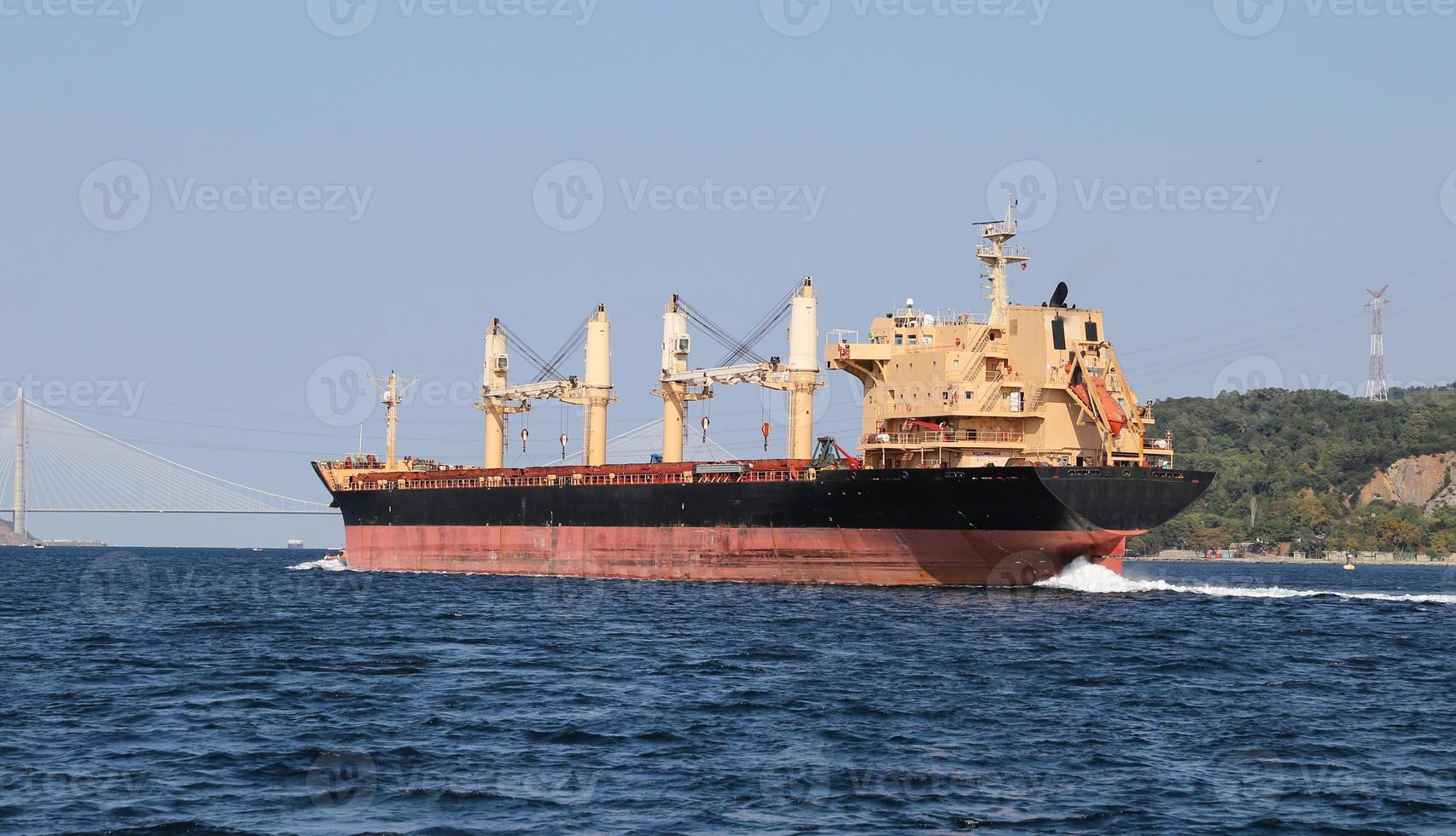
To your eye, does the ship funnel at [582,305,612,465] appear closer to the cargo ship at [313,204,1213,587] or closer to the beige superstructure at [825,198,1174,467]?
the cargo ship at [313,204,1213,587]

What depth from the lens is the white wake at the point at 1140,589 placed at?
53688mm

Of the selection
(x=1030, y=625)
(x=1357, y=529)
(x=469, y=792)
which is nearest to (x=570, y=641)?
(x=1030, y=625)

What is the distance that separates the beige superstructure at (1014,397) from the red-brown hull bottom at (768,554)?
3.42 meters

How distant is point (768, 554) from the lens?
5966 cm

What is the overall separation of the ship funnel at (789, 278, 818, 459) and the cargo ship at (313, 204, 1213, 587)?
0.08 meters

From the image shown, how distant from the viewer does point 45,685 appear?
98.5 ft

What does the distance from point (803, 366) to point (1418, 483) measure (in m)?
140

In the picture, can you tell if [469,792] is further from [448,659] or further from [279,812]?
[448,659]

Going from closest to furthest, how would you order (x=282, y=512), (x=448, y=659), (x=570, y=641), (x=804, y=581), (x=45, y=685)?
(x=45, y=685) → (x=448, y=659) → (x=570, y=641) → (x=804, y=581) → (x=282, y=512)

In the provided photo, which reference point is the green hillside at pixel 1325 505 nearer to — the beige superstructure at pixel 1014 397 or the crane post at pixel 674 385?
the crane post at pixel 674 385

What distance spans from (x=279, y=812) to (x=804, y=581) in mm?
40063

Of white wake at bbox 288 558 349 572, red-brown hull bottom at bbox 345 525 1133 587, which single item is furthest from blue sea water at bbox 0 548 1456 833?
white wake at bbox 288 558 349 572

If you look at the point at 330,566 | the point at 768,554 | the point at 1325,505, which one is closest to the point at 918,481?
the point at 768,554

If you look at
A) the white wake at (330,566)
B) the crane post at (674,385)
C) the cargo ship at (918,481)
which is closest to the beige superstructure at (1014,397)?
the cargo ship at (918,481)
